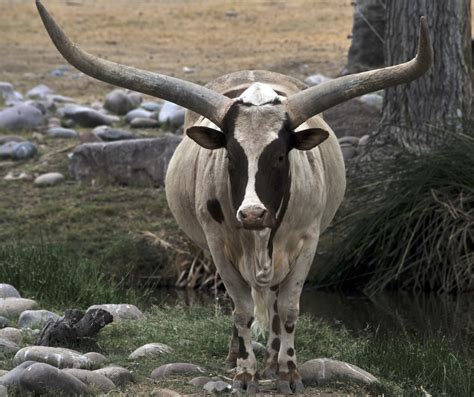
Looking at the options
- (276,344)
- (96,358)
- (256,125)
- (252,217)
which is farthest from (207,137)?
(96,358)

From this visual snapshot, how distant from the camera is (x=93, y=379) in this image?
6.75 m

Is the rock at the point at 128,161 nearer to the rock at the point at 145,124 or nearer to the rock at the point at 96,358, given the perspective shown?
the rock at the point at 145,124

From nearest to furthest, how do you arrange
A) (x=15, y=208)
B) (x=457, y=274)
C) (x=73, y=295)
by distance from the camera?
(x=73, y=295)
(x=457, y=274)
(x=15, y=208)

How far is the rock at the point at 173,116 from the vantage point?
16.0m

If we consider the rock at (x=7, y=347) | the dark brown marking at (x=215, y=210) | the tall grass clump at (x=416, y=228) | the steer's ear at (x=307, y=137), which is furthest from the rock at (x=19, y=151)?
the steer's ear at (x=307, y=137)

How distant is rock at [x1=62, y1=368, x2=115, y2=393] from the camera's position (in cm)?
670

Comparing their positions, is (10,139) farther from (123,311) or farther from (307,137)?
(307,137)

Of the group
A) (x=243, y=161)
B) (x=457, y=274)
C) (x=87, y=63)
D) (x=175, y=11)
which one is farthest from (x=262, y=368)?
(x=175, y=11)

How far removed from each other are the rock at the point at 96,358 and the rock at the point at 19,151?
747 centimetres

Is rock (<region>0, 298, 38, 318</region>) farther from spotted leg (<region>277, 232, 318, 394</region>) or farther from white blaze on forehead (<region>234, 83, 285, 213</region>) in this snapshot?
white blaze on forehead (<region>234, 83, 285, 213</region>)

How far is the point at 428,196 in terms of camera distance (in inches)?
434

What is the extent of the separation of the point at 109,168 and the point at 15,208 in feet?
3.85

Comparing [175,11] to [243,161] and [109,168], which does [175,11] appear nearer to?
[109,168]

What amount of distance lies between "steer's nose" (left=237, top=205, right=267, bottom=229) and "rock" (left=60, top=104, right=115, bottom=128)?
10.3 m
